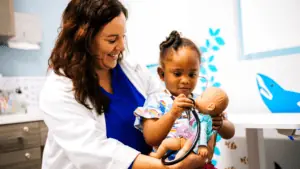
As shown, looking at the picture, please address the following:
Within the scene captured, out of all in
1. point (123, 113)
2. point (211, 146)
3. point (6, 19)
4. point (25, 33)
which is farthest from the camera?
point (25, 33)

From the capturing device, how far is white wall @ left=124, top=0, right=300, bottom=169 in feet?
5.88

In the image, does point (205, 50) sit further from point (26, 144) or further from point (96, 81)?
point (26, 144)

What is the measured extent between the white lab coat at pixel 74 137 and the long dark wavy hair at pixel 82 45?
0.04 metres

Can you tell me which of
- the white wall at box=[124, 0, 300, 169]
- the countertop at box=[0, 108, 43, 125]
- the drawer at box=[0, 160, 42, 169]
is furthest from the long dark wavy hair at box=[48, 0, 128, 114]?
the drawer at box=[0, 160, 42, 169]

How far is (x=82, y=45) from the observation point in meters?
1.09

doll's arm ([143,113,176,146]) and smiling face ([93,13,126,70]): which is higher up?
smiling face ([93,13,126,70])

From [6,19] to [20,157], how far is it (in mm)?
1135

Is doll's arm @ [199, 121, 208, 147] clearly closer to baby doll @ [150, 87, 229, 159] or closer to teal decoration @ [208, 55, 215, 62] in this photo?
baby doll @ [150, 87, 229, 159]

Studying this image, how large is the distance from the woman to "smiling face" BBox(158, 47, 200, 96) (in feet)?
0.54

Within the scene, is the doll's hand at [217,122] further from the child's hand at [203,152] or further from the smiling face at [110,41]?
the smiling face at [110,41]

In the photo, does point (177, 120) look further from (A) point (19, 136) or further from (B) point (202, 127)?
(A) point (19, 136)

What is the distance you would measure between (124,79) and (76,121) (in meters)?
0.36

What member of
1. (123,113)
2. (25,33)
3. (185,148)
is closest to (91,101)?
(123,113)

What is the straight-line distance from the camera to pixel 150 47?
102 inches
